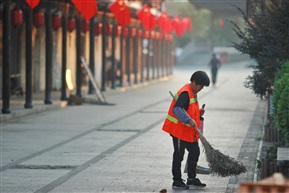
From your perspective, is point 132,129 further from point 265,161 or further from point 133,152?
point 265,161

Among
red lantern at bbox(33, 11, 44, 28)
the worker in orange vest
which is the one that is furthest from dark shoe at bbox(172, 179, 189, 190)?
red lantern at bbox(33, 11, 44, 28)

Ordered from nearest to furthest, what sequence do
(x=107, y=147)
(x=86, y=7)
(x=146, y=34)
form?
(x=107, y=147) < (x=86, y=7) < (x=146, y=34)

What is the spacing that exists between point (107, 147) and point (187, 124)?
647 cm

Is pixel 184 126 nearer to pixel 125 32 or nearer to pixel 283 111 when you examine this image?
pixel 283 111

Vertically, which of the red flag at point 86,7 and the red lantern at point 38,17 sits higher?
the red flag at point 86,7

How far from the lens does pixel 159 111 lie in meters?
30.9

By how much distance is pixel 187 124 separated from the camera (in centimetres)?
1284

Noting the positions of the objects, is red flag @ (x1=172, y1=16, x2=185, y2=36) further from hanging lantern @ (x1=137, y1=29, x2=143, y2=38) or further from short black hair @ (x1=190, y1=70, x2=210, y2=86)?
short black hair @ (x1=190, y1=70, x2=210, y2=86)

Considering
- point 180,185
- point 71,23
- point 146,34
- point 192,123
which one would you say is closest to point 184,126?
point 192,123

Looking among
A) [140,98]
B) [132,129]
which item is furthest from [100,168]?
[140,98]

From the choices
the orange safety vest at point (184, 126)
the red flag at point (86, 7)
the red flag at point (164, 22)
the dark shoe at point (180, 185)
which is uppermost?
the red flag at point (86, 7)

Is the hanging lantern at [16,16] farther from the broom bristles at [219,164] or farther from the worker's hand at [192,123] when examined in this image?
the worker's hand at [192,123]

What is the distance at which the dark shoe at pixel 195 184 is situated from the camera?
13.3m

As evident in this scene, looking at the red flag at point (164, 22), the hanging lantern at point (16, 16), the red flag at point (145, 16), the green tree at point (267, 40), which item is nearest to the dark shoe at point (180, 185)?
the green tree at point (267, 40)
